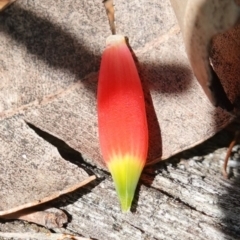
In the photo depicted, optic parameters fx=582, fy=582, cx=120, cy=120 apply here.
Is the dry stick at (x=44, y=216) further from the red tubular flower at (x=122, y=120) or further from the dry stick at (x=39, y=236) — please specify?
the red tubular flower at (x=122, y=120)

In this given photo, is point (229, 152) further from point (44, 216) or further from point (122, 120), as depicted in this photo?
point (44, 216)

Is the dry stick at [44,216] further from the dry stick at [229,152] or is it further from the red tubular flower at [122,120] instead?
the dry stick at [229,152]

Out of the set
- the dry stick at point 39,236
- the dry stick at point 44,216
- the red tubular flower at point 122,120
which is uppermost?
the red tubular flower at point 122,120

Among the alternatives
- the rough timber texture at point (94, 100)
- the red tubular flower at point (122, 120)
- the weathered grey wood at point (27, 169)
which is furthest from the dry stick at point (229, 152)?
the weathered grey wood at point (27, 169)

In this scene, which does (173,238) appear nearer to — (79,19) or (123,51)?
(123,51)

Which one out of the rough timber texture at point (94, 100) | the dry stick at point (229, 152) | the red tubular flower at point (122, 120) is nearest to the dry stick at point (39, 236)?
the rough timber texture at point (94, 100)

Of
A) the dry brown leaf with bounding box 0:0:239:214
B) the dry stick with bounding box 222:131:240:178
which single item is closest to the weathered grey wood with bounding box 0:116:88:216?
the dry brown leaf with bounding box 0:0:239:214

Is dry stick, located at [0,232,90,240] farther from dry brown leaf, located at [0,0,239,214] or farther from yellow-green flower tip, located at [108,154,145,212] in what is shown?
yellow-green flower tip, located at [108,154,145,212]

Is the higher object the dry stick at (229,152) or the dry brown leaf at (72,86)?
the dry brown leaf at (72,86)
